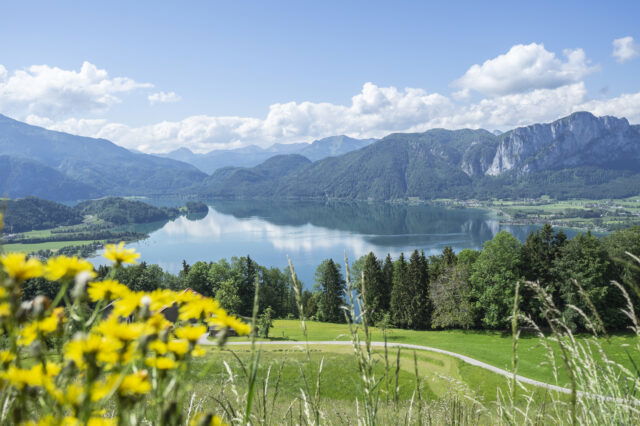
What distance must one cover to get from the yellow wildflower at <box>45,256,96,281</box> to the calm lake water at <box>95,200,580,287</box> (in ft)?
237

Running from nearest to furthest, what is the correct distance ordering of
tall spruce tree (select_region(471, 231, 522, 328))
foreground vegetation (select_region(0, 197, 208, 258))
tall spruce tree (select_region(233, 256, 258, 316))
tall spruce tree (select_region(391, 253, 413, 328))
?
tall spruce tree (select_region(471, 231, 522, 328)) < tall spruce tree (select_region(391, 253, 413, 328)) < tall spruce tree (select_region(233, 256, 258, 316)) < foreground vegetation (select_region(0, 197, 208, 258))

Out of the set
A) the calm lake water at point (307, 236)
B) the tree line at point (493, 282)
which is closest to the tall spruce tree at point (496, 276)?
the tree line at point (493, 282)

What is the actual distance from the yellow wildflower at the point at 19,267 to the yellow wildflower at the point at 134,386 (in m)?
0.33

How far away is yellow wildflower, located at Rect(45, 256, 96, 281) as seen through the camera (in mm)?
964

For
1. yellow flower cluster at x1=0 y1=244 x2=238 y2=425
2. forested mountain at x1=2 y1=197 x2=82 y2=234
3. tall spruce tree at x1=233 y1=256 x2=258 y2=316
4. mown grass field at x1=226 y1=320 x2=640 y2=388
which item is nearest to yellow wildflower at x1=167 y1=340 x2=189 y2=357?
yellow flower cluster at x1=0 y1=244 x2=238 y2=425

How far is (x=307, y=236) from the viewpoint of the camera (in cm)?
12550

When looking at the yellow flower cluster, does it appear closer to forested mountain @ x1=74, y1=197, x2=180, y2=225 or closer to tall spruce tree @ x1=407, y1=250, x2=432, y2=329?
tall spruce tree @ x1=407, y1=250, x2=432, y2=329

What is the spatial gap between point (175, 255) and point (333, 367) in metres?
84.6

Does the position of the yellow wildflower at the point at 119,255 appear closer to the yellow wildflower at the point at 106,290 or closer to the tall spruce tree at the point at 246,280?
the yellow wildflower at the point at 106,290

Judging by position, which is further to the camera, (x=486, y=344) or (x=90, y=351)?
(x=486, y=344)

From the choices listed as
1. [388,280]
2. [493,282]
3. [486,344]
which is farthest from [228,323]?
[388,280]

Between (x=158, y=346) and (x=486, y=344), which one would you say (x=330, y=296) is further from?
(x=158, y=346)

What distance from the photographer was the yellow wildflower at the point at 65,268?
3.16 feet

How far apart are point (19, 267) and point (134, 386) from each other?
14.8 inches
